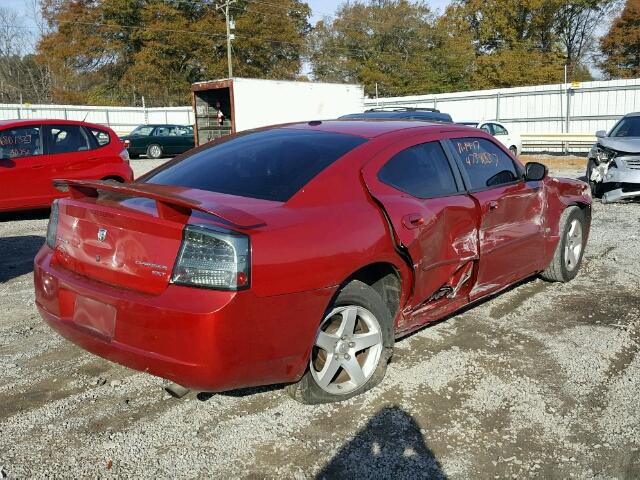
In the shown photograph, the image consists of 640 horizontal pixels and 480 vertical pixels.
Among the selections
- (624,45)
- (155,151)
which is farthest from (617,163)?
(624,45)

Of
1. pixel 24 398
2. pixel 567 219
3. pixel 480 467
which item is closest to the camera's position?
pixel 480 467

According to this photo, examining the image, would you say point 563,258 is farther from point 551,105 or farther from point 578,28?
point 578,28

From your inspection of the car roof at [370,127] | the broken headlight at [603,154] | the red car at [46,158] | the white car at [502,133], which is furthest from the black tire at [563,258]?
the white car at [502,133]

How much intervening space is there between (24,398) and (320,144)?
226 centimetres

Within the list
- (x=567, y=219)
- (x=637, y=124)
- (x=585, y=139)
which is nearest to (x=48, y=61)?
(x=585, y=139)

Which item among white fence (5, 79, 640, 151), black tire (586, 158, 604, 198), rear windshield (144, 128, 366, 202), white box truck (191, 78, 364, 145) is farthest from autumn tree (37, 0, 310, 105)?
rear windshield (144, 128, 366, 202)

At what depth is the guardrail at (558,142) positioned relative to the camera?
2348 centimetres

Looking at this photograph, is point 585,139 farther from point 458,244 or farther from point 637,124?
point 458,244

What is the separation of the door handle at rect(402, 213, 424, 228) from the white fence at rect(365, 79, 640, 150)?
824 inches

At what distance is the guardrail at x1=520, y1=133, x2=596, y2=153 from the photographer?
23.5m

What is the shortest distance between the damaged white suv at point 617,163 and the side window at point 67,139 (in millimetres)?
8570

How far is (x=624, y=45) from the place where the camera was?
1780 inches

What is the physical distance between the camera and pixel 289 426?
3.19m

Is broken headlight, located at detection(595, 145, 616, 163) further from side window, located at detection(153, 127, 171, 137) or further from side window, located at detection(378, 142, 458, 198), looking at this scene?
side window, located at detection(153, 127, 171, 137)
